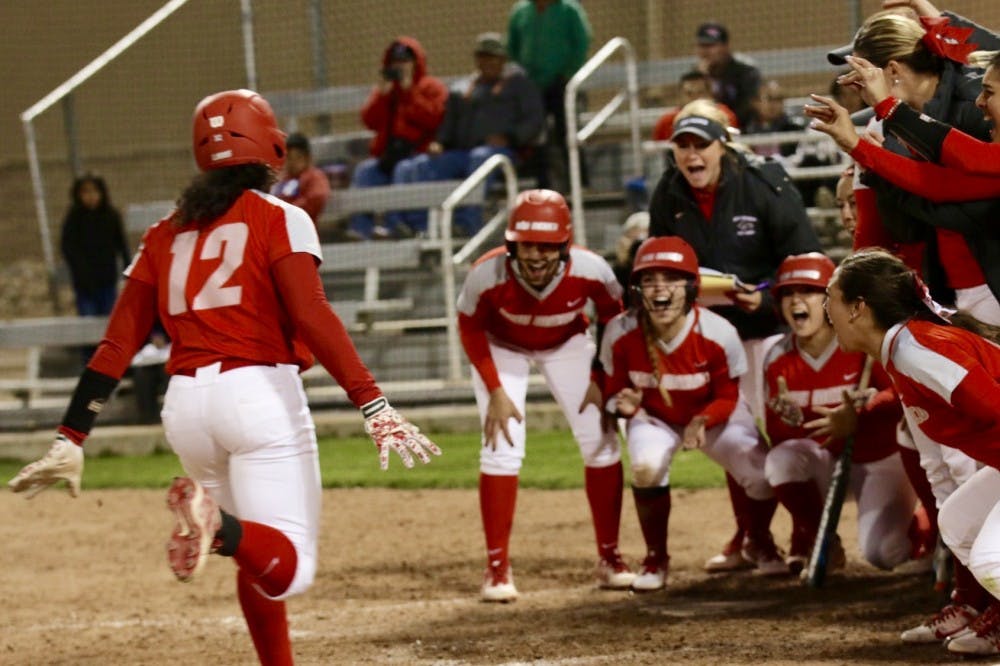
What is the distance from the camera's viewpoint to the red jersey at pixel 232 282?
4484mm

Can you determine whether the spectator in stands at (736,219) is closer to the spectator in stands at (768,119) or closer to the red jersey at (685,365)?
the red jersey at (685,365)

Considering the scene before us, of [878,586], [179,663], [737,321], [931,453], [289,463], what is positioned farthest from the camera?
[737,321]

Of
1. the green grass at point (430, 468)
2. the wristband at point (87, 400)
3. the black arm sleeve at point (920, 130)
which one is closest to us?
the wristband at point (87, 400)

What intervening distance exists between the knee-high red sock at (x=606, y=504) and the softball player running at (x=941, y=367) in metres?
2.03

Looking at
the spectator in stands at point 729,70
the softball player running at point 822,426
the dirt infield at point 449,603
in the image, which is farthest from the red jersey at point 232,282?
the spectator in stands at point 729,70

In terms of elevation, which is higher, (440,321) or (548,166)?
(548,166)

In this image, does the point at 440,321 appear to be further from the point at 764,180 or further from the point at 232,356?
the point at 232,356

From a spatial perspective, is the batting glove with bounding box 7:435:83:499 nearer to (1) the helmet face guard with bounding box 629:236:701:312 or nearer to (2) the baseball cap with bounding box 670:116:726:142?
(1) the helmet face guard with bounding box 629:236:701:312

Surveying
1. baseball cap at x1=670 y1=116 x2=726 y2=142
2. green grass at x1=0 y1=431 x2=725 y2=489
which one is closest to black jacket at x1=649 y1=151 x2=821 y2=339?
baseball cap at x1=670 y1=116 x2=726 y2=142

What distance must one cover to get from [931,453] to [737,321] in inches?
73.6

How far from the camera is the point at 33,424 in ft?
41.5

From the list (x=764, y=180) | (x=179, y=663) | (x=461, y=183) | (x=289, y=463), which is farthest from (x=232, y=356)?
(x=461, y=183)

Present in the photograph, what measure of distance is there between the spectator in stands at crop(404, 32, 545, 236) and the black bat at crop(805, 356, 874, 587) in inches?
265

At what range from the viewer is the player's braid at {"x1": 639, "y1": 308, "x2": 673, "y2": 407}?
6.56 meters
